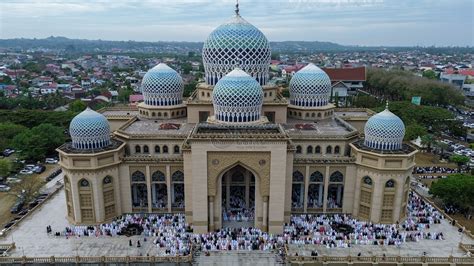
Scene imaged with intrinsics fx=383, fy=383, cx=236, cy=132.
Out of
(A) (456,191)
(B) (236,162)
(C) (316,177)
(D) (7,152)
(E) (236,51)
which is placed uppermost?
(E) (236,51)

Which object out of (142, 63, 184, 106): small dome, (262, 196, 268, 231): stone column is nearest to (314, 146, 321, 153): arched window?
(262, 196, 268, 231): stone column

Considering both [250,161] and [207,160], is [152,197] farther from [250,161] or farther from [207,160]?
[250,161]

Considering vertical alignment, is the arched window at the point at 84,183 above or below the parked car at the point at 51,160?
above

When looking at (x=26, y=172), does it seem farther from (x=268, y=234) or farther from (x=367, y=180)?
(x=367, y=180)

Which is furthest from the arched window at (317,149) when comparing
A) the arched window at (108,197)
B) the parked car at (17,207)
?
the parked car at (17,207)

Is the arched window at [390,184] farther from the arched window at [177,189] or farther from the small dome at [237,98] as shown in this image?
the arched window at [177,189]

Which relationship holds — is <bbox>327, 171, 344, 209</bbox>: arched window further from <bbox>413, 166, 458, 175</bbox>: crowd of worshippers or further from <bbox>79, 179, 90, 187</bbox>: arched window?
<bbox>79, 179, 90, 187</bbox>: arched window

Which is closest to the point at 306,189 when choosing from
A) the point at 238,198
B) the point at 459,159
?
the point at 238,198
